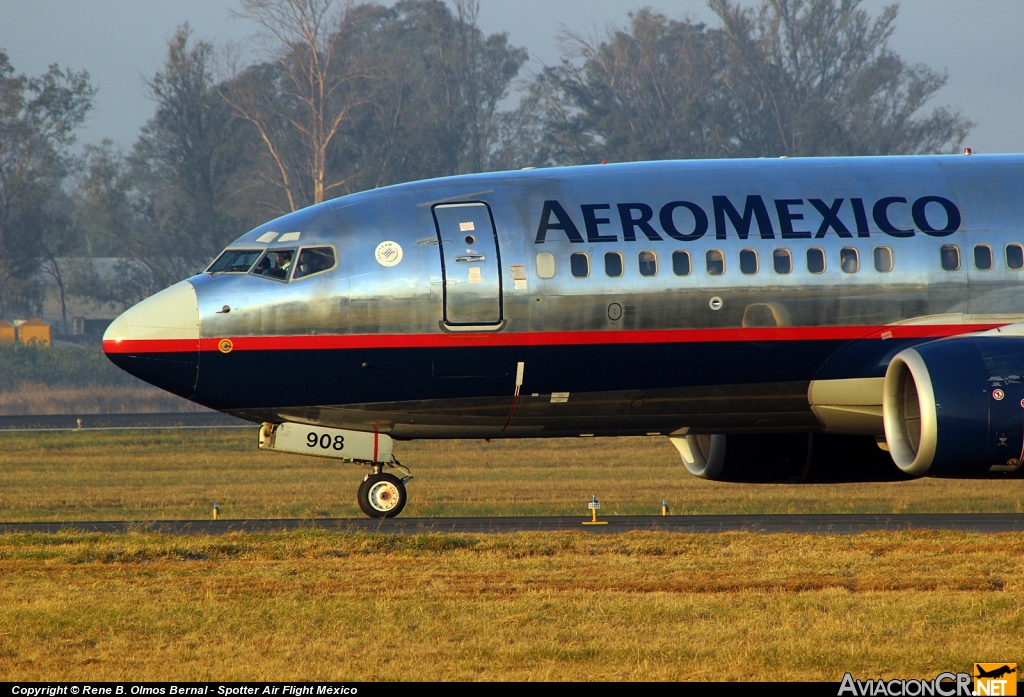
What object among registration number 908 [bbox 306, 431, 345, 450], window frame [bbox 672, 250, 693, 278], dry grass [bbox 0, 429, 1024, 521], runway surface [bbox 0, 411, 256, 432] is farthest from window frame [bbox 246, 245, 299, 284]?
runway surface [bbox 0, 411, 256, 432]

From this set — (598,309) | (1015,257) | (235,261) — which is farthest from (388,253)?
(1015,257)

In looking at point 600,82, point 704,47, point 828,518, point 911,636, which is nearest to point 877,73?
point 704,47

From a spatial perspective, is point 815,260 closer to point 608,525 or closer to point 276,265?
point 608,525

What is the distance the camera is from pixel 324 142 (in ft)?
259

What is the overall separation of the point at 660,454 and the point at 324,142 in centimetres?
4515

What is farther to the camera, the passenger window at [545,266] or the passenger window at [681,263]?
the passenger window at [681,263]

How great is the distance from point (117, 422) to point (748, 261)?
38451mm

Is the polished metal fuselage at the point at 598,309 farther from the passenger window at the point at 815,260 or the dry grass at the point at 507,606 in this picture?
the dry grass at the point at 507,606

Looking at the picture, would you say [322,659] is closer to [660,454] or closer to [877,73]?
[660,454]

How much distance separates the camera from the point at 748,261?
1795 centimetres

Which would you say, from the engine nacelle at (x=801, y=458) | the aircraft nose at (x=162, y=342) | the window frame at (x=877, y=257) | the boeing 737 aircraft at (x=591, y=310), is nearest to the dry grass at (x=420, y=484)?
the engine nacelle at (x=801, y=458)

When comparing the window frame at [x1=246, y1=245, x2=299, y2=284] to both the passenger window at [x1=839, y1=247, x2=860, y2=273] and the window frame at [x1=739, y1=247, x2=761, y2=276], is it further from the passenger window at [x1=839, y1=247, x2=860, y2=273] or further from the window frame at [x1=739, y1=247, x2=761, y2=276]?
the passenger window at [x1=839, y1=247, x2=860, y2=273]

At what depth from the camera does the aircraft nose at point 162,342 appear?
17.5 metres

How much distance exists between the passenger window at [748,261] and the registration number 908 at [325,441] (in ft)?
21.1
